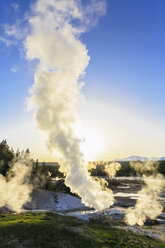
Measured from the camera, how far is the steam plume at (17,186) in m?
51.4

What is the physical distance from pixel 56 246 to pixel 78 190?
31323mm

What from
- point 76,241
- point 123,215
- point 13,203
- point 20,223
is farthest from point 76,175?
point 76,241

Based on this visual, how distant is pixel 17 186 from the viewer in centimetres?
6575

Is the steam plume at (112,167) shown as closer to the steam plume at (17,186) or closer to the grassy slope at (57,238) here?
the steam plume at (17,186)

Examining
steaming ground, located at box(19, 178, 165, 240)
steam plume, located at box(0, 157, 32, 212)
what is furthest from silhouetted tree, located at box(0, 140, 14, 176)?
steaming ground, located at box(19, 178, 165, 240)

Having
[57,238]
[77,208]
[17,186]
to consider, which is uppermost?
[17,186]

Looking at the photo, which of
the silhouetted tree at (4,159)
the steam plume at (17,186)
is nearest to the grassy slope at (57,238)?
the steam plume at (17,186)

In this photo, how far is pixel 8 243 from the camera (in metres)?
21.9

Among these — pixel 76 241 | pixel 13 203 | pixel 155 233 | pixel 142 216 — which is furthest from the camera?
pixel 13 203

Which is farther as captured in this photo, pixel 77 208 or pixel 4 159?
pixel 4 159

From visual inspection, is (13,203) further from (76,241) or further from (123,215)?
(76,241)

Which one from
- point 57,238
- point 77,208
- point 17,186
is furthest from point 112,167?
point 57,238

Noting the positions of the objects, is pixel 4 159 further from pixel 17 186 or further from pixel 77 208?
pixel 77 208

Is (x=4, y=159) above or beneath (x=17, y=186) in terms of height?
above
